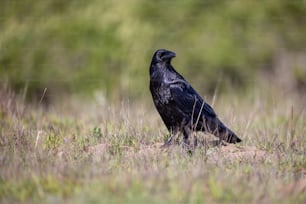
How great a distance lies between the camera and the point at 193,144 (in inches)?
271

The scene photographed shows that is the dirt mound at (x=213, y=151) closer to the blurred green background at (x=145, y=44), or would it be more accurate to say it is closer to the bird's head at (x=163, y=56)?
the bird's head at (x=163, y=56)

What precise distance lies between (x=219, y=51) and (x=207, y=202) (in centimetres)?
1293

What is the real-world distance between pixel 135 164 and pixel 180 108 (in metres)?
1.62

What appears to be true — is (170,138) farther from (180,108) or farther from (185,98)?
(185,98)

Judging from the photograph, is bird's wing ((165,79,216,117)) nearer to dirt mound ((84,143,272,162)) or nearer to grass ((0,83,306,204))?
grass ((0,83,306,204))

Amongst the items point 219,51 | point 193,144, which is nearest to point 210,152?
point 193,144

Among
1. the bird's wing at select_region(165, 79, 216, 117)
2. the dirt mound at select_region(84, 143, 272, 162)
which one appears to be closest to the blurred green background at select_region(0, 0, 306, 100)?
the bird's wing at select_region(165, 79, 216, 117)

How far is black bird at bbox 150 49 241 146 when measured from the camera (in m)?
Answer: 7.34

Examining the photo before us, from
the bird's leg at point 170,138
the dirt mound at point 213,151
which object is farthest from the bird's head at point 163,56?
the dirt mound at point 213,151

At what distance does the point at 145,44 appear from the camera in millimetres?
16969

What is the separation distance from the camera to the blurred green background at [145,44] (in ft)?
56.1

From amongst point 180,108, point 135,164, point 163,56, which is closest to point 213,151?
point 180,108

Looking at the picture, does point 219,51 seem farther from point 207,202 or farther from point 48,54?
point 207,202

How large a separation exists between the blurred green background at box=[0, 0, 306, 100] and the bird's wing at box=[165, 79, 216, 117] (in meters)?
9.14
